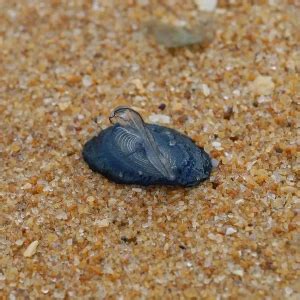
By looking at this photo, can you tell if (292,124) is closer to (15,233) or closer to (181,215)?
(181,215)

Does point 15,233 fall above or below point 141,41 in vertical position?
below

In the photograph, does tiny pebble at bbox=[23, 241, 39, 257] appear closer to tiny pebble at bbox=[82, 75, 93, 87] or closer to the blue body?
the blue body

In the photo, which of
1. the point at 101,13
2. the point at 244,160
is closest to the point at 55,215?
the point at 244,160

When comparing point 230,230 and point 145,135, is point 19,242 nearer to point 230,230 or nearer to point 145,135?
point 145,135

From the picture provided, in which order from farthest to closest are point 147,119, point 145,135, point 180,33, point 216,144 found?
point 180,33 → point 147,119 → point 216,144 → point 145,135

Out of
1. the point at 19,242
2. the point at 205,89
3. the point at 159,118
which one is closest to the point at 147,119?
the point at 159,118

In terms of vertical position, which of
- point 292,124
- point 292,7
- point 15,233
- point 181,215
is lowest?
point 15,233

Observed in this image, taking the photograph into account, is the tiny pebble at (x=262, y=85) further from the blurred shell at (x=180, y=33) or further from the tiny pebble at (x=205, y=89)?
the blurred shell at (x=180, y=33)
